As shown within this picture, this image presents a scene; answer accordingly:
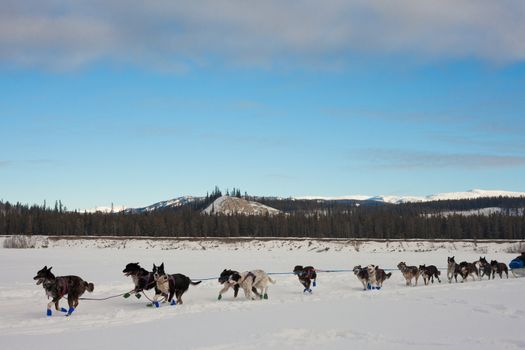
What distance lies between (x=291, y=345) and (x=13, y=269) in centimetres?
2608

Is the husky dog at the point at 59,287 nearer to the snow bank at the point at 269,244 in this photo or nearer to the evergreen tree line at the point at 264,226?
the snow bank at the point at 269,244

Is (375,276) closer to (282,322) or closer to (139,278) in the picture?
(139,278)

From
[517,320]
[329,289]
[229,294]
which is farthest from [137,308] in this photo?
[517,320]

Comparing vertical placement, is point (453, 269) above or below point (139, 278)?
below

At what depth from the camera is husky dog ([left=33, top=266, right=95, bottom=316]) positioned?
46.3 ft

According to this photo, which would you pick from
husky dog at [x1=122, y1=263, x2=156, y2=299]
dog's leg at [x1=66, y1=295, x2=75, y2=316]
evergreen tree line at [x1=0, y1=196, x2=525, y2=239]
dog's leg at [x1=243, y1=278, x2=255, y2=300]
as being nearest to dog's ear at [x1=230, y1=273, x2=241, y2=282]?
dog's leg at [x1=243, y1=278, x2=255, y2=300]

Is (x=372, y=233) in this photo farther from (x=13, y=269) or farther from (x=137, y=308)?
(x=137, y=308)

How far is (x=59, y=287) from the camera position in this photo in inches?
562

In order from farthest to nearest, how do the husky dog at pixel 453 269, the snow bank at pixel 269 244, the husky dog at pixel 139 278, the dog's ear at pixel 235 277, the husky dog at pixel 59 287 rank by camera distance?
the snow bank at pixel 269 244, the husky dog at pixel 453 269, the dog's ear at pixel 235 277, the husky dog at pixel 139 278, the husky dog at pixel 59 287

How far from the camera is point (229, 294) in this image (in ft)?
64.1

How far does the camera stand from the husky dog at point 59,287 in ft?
46.3

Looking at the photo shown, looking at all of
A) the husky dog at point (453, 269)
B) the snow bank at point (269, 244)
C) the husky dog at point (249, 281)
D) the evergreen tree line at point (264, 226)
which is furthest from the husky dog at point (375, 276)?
the evergreen tree line at point (264, 226)

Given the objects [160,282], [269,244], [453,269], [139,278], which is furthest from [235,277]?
[269,244]

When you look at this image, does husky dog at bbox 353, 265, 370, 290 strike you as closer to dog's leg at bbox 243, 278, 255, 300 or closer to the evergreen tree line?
dog's leg at bbox 243, 278, 255, 300
